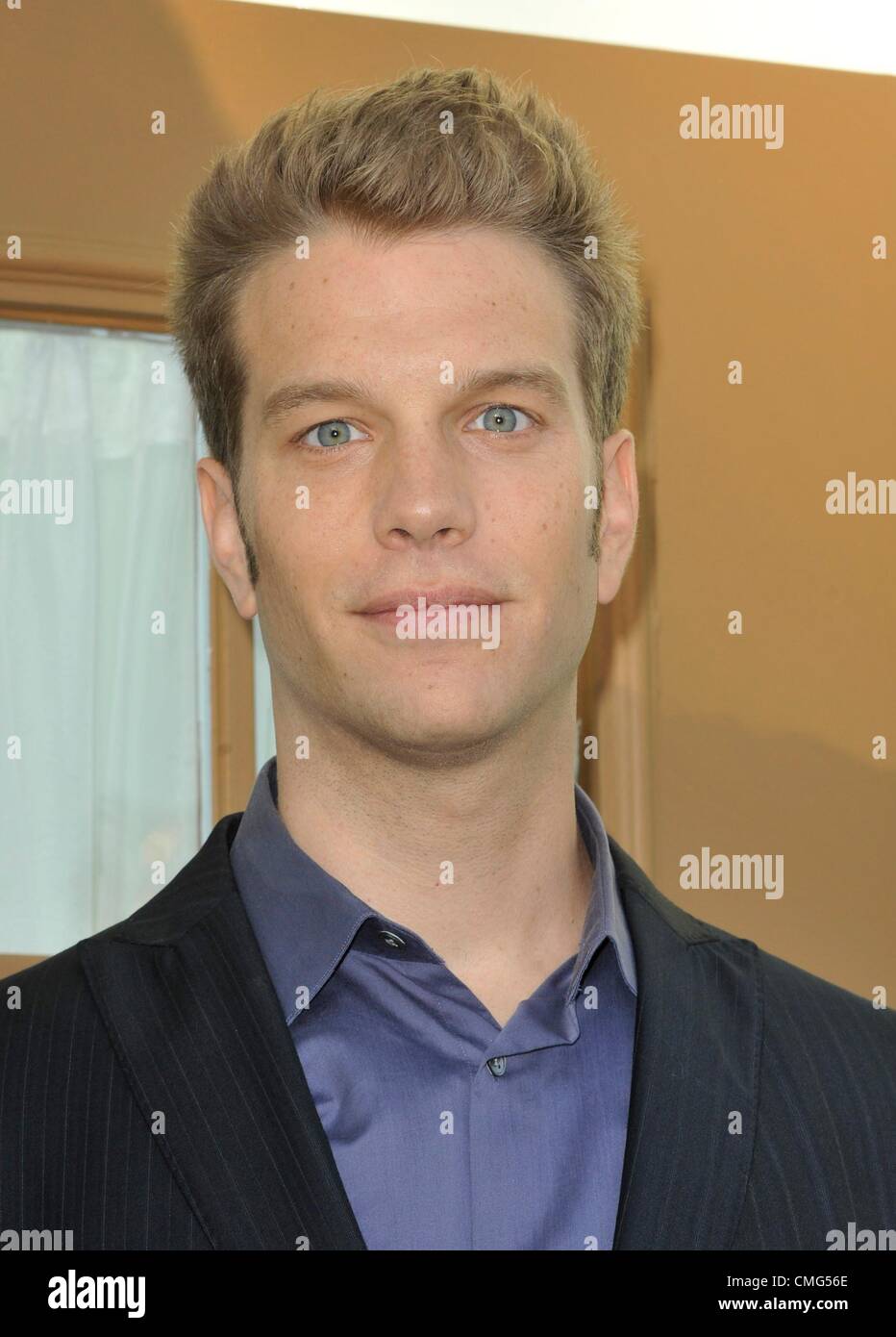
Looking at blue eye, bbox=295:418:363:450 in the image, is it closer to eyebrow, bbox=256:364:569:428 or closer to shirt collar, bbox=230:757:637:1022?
eyebrow, bbox=256:364:569:428

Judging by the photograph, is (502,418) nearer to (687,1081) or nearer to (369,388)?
(369,388)

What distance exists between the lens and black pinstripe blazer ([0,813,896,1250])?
35.4 inches

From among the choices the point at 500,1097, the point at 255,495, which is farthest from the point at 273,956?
the point at 255,495

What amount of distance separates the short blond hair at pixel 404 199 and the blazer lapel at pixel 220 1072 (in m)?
0.35

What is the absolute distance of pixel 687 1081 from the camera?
991 mm

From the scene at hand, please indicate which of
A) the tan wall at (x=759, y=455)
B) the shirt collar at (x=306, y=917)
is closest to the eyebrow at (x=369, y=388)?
the shirt collar at (x=306, y=917)

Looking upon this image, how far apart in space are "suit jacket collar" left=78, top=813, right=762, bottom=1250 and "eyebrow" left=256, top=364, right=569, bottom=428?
308 millimetres

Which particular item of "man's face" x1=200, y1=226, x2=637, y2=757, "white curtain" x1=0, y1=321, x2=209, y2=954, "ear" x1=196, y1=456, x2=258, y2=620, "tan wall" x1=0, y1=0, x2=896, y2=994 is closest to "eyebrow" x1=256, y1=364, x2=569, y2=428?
"man's face" x1=200, y1=226, x2=637, y2=757

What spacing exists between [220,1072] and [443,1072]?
0.14 m

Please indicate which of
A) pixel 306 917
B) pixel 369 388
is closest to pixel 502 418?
pixel 369 388

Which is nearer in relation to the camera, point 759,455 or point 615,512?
point 615,512

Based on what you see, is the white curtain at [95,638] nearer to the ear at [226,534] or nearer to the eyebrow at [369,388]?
the ear at [226,534]

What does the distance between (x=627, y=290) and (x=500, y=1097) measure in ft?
2.01

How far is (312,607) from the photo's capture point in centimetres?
104
